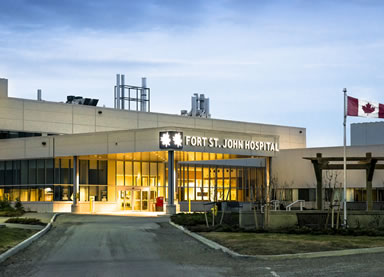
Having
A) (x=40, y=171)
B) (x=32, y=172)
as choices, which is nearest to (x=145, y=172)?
(x=40, y=171)

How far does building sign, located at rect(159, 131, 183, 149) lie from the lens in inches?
1825

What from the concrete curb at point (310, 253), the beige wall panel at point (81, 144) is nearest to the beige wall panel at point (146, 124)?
the beige wall panel at point (81, 144)

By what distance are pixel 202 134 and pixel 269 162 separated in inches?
394

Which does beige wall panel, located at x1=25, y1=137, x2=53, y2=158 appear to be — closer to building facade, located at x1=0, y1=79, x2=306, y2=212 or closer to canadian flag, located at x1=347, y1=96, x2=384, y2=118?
→ building facade, located at x1=0, y1=79, x2=306, y2=212

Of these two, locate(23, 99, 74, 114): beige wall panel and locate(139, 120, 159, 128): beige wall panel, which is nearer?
locate(23, 99, 74, 114): beige wall panel

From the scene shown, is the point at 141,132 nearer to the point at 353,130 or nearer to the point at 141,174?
the point at 141,174

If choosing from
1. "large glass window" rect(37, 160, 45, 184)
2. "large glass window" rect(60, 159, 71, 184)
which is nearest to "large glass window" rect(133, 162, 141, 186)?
"large glass window" rect(60, 159, 71, 184)

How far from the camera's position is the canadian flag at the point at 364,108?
31188 mm

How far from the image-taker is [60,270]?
1680 centimetres

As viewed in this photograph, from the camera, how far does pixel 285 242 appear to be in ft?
76.1

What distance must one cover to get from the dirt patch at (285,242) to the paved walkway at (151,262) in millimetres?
1006

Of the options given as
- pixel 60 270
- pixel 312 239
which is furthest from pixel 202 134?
pixel 60 270

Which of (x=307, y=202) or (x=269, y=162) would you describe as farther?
(x=307, y=202)

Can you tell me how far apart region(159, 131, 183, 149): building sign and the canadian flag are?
17.5m
